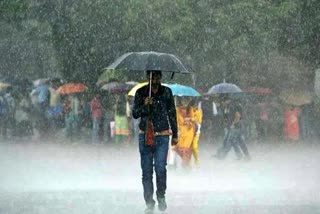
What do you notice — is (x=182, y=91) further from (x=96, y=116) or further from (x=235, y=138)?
(x=96, y=116)

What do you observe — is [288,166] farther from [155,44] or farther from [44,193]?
[155,44]

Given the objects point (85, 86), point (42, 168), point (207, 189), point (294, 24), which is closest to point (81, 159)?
point (42, 168)

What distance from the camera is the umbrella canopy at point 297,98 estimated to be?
2669 centimetres

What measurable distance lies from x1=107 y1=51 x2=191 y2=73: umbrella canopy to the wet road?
1575mm

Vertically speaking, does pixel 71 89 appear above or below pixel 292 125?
above

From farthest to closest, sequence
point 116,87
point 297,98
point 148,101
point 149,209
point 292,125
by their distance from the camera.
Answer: point 297,98
point 292,125
point 116,87
point 148,101
point 149,209

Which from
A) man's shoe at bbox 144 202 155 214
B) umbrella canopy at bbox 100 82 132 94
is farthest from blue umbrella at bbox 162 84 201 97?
umbrella canopy at bbox 100 82 132 94

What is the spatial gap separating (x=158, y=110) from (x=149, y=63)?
750 millimetres

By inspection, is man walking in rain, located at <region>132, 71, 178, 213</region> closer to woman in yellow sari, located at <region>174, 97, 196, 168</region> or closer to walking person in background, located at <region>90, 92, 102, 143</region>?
woman in yellow sari, located at <region>174, 97, 196, 168</region>

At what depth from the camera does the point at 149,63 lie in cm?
1061

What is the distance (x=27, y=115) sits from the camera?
84.6 ft

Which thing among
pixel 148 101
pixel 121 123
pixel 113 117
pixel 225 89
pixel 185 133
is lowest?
pixel 113 117

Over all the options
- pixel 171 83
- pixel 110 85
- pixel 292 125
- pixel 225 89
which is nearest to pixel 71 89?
pixel 110 85

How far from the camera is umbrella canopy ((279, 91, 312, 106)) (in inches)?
1051
